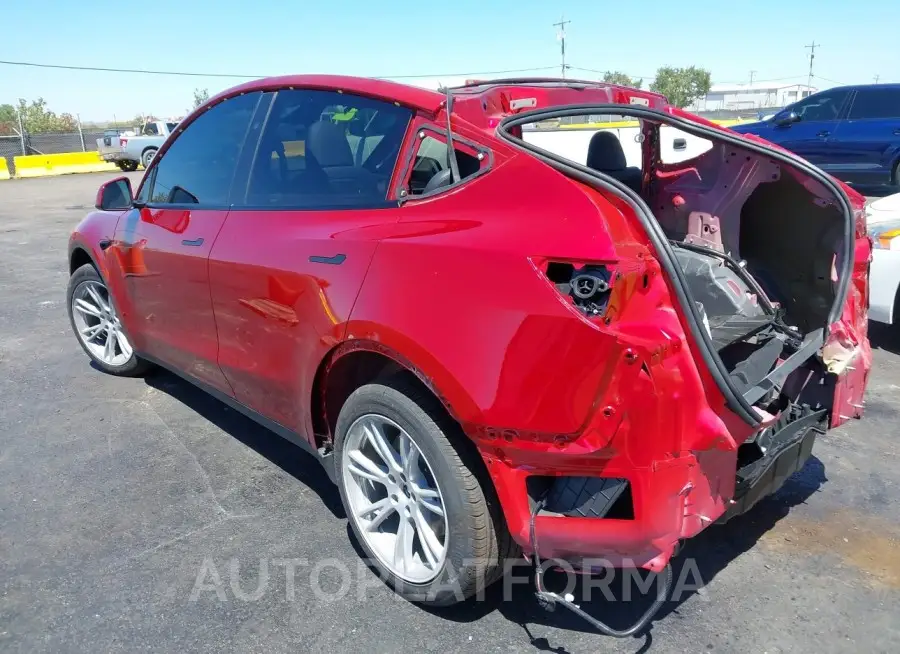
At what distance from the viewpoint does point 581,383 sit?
6.25 feet

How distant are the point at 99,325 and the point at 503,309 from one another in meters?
3.76

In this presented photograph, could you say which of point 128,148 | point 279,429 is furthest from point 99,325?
point 128,148

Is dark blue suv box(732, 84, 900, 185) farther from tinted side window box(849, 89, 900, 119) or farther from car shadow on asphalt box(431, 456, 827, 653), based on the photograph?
car shadow on asphalt box(431, 456, 827, 653)

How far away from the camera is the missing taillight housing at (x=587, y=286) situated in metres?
1.92

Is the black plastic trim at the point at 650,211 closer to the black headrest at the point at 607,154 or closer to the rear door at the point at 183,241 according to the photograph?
the black headrest at the point at 607,154

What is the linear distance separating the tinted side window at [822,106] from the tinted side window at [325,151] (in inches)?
418

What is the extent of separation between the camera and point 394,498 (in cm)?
255

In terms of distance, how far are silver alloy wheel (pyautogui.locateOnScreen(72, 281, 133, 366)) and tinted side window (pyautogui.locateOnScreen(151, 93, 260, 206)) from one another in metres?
1.09

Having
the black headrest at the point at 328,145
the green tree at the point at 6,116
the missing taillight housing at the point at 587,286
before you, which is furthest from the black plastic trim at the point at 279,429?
the green tree at the point at 6,116

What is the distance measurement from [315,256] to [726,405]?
1.48 metres

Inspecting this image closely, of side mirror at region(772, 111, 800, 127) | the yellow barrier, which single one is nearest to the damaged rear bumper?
side mirror at region(772, 111, 800, 127)

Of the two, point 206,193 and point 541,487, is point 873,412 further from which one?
point 206,193

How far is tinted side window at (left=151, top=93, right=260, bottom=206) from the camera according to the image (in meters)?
3.30

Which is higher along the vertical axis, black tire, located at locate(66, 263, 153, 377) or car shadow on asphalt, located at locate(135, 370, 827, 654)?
black tire, located at locate(66, 263, 153, 377)
